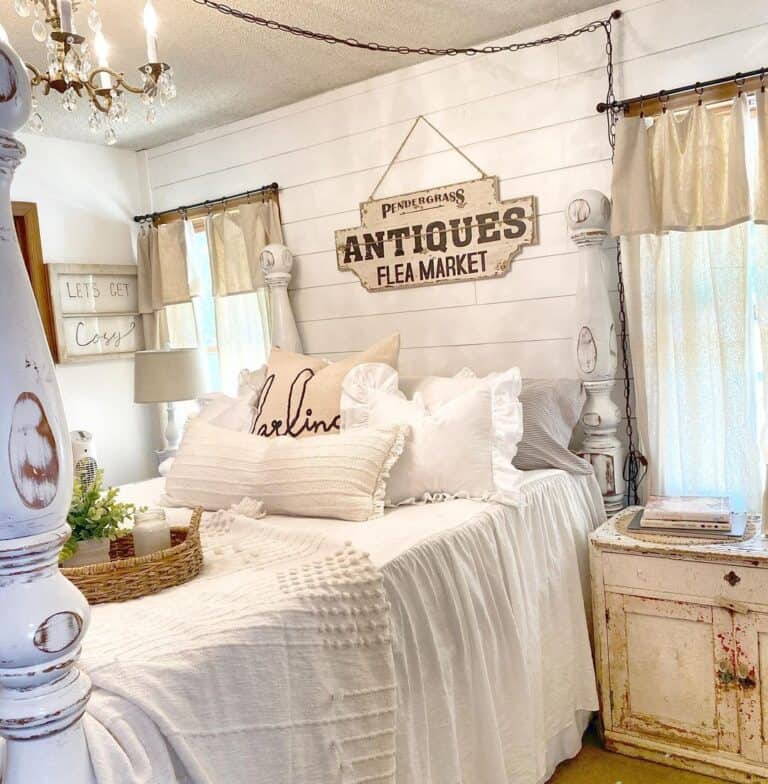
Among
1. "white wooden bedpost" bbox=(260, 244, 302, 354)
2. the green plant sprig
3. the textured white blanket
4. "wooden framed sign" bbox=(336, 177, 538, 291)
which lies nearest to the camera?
the textured white blanket

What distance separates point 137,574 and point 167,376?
79.1 inches

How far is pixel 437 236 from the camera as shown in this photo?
2889mm

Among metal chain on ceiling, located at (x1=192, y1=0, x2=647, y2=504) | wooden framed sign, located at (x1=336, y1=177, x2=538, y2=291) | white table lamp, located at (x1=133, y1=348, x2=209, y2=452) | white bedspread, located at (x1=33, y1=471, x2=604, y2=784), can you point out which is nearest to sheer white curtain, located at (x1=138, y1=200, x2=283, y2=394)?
white table lamp, located at (x1=133, y1=348, x2=209, y2=452)

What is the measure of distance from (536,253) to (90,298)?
89.8 inches

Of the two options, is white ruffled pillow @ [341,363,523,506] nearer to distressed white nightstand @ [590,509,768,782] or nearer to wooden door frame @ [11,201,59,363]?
distressed white nightstand @ [590,509,768,782]

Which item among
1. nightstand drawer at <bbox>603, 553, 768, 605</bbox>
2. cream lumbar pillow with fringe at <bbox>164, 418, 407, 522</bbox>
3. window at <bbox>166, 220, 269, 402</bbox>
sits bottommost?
nightstand drawer at <bbox>603, 553, 768, 605</bbox>

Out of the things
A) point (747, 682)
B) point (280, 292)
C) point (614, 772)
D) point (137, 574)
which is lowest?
point (614, 772)

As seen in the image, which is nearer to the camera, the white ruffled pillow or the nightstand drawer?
the nightstand drawer

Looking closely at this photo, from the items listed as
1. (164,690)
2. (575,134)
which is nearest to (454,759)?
(164,690)

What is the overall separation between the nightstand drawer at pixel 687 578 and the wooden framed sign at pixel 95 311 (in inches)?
107

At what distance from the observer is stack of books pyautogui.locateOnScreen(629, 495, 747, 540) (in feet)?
6.57

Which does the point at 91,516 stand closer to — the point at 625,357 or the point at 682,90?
the point at 625,357

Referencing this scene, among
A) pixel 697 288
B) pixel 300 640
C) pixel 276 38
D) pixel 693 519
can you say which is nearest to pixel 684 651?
pixel 693 519

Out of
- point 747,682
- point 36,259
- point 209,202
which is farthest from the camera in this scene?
point 209,202
